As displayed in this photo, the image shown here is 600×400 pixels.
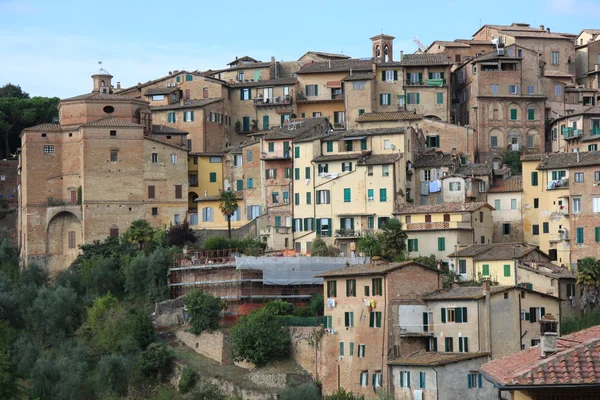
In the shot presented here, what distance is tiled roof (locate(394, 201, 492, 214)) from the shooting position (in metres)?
61.9

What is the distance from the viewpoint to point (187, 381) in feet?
174

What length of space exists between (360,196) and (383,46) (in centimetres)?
2463

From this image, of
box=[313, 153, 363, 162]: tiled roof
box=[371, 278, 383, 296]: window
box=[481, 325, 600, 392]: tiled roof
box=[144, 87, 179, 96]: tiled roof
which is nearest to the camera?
box=[481, 325, 600, 392]: tiled roof

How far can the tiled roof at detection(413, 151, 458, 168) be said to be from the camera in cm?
6756

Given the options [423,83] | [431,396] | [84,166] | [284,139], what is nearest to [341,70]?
[423,83]

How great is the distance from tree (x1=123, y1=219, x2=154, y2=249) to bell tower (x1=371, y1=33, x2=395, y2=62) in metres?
24.6

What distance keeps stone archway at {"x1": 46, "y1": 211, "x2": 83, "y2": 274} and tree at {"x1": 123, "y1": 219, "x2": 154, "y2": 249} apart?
4.66m

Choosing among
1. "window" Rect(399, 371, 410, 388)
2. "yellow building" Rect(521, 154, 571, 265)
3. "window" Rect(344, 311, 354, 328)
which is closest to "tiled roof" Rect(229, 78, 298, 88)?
"yellow building" Rect(521, 154, 571, 265)

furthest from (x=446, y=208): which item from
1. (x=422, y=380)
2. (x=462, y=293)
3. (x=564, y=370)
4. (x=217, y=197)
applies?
(x=564, y=370)

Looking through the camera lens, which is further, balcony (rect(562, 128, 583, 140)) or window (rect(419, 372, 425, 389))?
balcony (rect(562, 128, 583, 140))

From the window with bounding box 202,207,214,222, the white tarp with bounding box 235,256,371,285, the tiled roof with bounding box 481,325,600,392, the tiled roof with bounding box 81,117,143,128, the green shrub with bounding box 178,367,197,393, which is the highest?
the tiled roof with bounding box 81,117,143,128

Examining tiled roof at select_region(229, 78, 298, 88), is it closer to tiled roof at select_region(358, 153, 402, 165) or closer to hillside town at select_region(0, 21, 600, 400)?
hillside town at select_region(0, 21, 600, 400)

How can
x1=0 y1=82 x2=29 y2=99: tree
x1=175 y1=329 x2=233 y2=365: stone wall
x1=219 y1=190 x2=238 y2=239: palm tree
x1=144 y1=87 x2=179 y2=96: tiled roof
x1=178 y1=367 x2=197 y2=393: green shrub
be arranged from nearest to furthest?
1. x1=178 y1=367 x2=197 y2=393: green shrub
2. x1=175 y1=329 x2=233 y2=365: stone wall
3. x1=219 y1=190 x2=238 y2=239: palm tree
4. x1=144 y1=87 x2=179 y2=96: tiled roof
5. x1=0 y1=82 x2=29 y2=99: tree

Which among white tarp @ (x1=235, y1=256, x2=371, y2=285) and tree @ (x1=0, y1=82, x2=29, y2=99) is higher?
tree @ (x1=0, y1=82, x2=29, y2=99)
